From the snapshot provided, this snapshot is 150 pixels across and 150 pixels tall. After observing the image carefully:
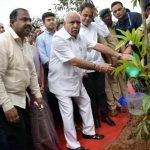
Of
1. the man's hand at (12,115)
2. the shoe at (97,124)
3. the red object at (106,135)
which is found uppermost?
the man's hand at (12,115)

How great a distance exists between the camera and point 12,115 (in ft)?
10.4

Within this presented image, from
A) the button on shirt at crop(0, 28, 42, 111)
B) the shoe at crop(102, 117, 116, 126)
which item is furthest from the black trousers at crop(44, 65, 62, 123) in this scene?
the button on shirt at crop(0, 28, 42, 111)

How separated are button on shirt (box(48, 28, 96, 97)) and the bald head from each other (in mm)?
55

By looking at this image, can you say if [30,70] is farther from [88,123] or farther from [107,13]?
[107,13]

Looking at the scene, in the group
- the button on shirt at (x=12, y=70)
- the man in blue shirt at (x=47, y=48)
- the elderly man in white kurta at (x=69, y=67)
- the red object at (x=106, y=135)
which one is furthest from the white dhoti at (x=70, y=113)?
the button on shirt at (x=12, y=70)

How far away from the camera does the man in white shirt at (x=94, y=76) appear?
16.4 ft

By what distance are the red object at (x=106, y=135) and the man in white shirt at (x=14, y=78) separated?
1.18 m

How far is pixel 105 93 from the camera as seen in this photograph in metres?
5.47

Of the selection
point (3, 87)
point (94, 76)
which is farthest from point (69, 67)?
point (3, 87)

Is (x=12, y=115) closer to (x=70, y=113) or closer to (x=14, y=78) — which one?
(x=14, y=78)

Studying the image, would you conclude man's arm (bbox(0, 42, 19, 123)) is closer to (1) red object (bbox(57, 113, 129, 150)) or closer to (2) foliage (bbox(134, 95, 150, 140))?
(2) foliage (bbox(134, 95, 150, 140))

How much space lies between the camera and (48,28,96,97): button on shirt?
4.19 meters

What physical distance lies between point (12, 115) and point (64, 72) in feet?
4.31

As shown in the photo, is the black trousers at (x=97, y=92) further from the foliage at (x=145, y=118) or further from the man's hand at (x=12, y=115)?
the foliage at (x=145, y=118)
